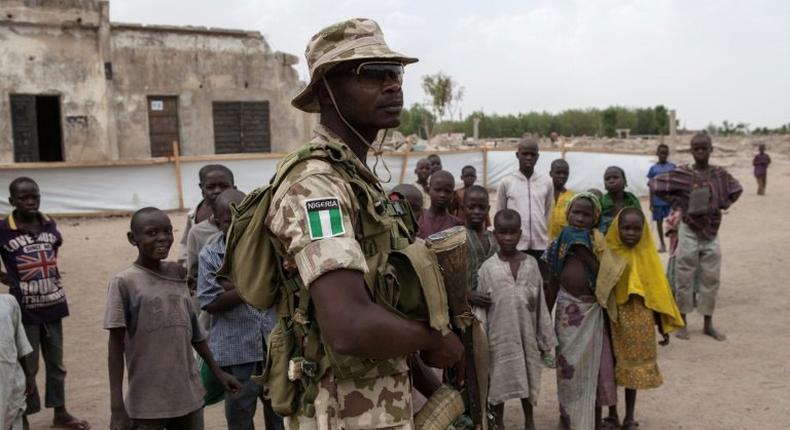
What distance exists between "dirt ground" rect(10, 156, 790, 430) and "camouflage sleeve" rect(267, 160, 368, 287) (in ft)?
10.5

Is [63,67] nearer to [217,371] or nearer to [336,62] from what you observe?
[217,371]

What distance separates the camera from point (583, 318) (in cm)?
405

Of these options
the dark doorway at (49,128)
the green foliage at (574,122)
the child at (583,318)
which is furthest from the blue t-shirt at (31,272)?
the green foliage at (574,122)

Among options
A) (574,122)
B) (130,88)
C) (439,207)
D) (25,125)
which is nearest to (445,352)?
(439,207)

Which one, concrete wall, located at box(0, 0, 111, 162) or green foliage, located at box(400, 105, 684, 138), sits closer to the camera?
concrete wall, located at box(0, 0, 111, 162)

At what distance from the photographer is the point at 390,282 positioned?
1.61 m

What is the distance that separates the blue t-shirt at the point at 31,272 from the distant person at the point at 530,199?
3455 mm

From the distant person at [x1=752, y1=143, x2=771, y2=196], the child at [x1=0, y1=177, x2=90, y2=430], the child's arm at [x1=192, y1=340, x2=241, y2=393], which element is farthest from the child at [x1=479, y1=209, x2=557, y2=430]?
the distant person at [x1=752, y1=143, x2=771, y2=196]

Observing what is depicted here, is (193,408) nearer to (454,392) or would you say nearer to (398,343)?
(454,392)

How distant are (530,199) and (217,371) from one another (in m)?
3.49

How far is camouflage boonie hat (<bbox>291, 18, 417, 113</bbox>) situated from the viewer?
165 centimetres

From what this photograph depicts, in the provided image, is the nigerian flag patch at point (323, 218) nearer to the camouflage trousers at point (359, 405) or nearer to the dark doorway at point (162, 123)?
the camouflage trousers at point (359, 405)

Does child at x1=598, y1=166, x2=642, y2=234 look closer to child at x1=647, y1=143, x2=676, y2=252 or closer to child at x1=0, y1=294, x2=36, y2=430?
child at x1=0, y1=294, x2=36, y2=430

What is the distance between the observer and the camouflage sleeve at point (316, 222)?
1431 mm
